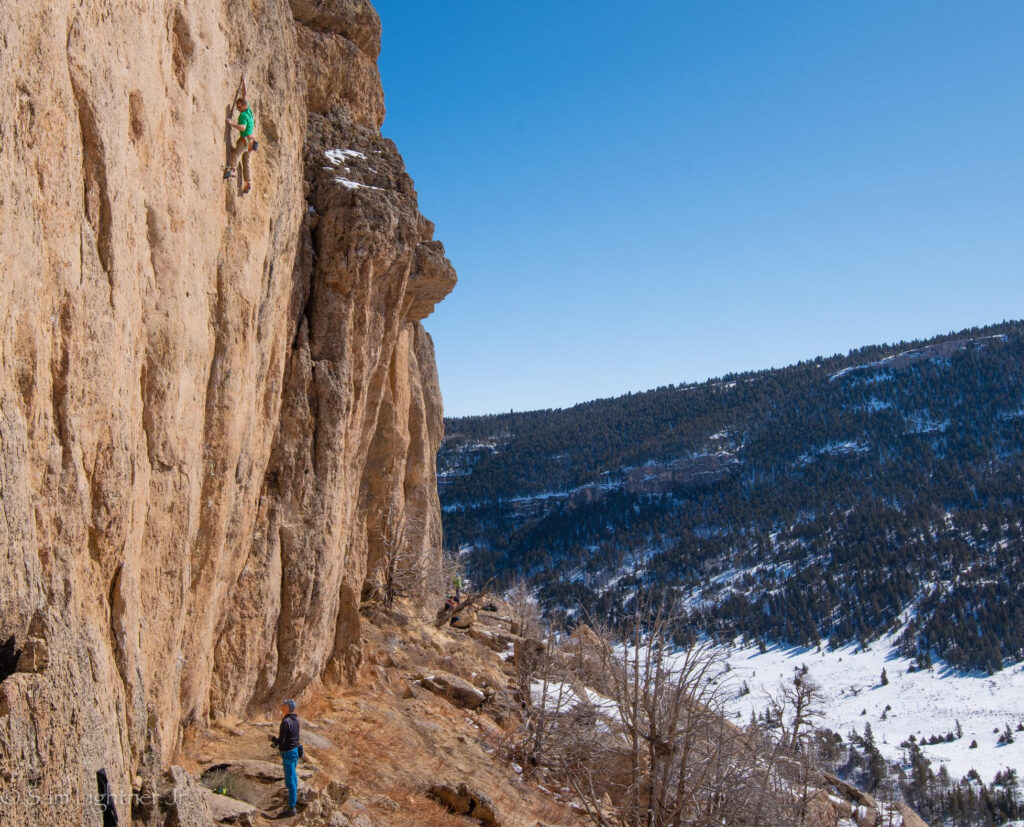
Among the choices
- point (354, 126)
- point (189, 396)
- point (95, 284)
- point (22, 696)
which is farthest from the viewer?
point (354, 126)

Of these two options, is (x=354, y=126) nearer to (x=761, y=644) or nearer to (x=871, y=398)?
(x=761, y=644)

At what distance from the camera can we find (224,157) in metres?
10.8

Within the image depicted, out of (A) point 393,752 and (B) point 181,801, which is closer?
(B) point 181,801

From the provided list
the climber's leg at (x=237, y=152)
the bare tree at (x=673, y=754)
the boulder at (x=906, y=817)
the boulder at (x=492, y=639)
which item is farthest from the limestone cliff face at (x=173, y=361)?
the boulder at (x=906, y=817)

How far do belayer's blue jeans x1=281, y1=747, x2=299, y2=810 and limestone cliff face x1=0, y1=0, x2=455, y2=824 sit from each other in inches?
60.0

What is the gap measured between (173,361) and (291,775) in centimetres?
589

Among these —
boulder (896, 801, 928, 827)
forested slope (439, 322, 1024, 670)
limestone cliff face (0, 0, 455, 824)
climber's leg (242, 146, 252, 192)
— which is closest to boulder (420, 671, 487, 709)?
limestone cliff face (0, 0, 455, 824)

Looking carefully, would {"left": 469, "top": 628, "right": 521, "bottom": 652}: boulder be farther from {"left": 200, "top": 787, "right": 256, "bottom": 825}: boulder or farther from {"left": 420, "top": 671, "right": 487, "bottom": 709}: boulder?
{"left": 200, "top": 787, "right": 256, "bottom": 825}: boulder

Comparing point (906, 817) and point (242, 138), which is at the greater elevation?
point (242, 138)

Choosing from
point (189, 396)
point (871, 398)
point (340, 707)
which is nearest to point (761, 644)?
point (871, 398)

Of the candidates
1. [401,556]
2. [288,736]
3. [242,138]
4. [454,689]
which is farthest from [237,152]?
[401,556]

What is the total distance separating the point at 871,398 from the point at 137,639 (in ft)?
625

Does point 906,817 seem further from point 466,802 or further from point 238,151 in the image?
point 238,151

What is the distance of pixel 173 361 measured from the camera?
895cm
